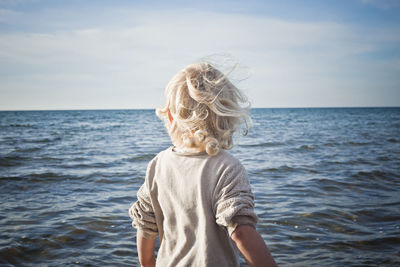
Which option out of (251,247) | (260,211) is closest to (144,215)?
(251,247)

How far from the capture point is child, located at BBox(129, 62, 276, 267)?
136 centimetres

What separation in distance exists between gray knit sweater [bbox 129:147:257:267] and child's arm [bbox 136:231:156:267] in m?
0.18

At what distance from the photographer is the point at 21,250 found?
364cm

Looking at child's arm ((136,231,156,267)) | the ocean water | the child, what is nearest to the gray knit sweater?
the child

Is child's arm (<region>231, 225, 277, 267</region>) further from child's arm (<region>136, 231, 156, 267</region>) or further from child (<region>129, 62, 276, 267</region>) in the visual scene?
child's arm (<region>136, 231, 156, 267</region>)

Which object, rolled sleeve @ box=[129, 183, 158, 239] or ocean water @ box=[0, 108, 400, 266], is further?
ocean water @ box=[0, 108, 400, 266]

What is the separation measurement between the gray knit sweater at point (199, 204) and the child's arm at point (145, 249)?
0.60 feet

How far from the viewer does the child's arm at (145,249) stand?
1.78 meters

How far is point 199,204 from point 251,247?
29cm

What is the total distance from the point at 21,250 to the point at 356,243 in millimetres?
3971

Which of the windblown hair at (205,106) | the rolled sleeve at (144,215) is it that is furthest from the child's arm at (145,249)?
the windblown hair at (205,106)

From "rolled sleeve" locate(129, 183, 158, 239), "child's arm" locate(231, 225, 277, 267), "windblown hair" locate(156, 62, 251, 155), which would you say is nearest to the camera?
"child's arm" locate(231, 225, 277, 267)

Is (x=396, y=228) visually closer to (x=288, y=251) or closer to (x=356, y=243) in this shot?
(x=356, y=243)

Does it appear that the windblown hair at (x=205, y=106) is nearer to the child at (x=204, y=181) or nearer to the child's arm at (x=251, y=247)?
the child at (x=204, y=181)
